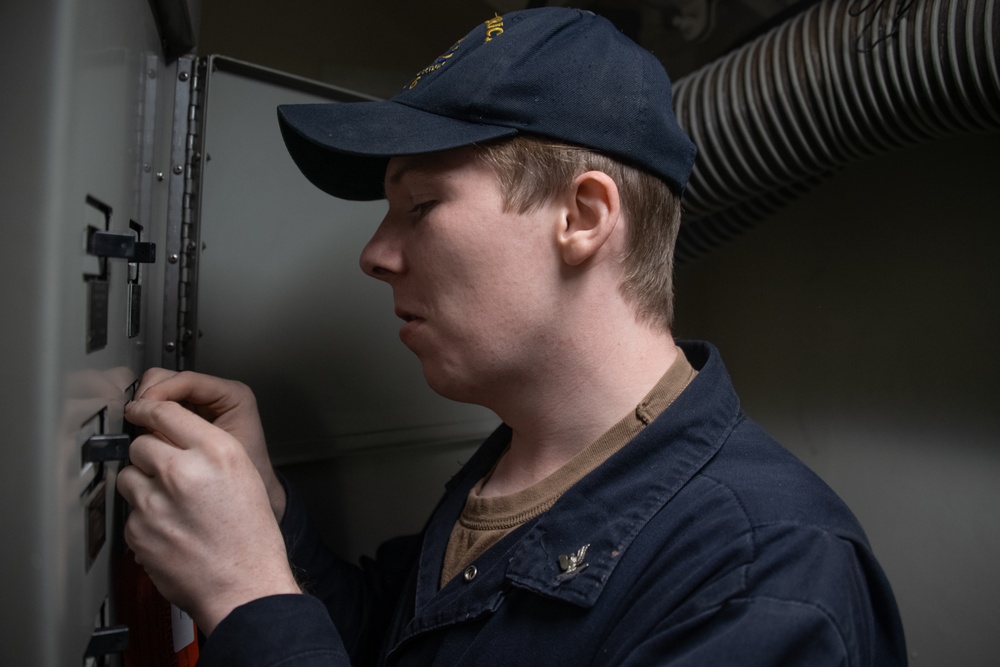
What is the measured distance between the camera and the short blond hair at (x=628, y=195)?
80cm

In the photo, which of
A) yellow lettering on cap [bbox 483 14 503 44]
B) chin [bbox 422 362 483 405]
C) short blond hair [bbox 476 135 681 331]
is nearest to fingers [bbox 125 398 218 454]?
chin [bbox 422 362 483 405]

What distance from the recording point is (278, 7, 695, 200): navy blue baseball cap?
30.7 inches

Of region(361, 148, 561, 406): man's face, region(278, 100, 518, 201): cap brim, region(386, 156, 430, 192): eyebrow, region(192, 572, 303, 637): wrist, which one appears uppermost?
region(278, 100, 518, 201): cap brim

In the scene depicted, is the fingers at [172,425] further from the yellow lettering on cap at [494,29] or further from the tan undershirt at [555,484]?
the yellow lettering on cap at [494,29]

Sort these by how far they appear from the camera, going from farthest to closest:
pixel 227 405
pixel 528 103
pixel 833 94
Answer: pixel 833 94, pixel 227 405, pixel 528 103

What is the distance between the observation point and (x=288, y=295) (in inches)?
46.4

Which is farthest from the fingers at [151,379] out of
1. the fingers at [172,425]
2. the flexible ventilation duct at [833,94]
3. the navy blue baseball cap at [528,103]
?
the flexible ventilation duct at [833,94]

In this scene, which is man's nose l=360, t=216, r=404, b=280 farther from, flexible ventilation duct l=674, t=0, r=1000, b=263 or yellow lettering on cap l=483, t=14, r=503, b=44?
flexible ventilation duct l=674, t=0, r=1000, b=263

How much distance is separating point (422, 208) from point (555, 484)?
0.38 m

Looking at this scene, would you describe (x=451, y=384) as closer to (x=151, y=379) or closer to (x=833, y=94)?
(x=151, y=379)

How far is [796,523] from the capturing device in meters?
0.65

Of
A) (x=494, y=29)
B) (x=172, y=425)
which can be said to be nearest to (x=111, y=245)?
(x=172, y=425)

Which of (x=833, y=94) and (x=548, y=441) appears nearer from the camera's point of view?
(x=548, y=441)

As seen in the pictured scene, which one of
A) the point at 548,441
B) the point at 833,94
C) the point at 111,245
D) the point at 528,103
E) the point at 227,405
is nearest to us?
the point at 111,245
